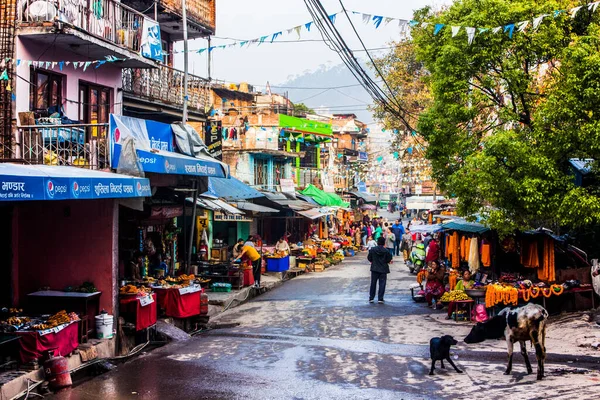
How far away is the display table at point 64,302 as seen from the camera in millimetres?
12930

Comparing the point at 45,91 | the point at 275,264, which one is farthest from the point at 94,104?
the point at 275,264

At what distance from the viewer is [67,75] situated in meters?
16.8

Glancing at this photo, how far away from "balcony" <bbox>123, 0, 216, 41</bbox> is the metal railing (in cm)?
695

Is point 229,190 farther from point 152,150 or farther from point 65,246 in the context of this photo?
point 65,246

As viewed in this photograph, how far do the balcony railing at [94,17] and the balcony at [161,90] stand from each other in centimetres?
231

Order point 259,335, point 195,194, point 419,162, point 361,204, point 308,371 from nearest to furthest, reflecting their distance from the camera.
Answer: point 308,371 < point 259,335 < point 195,194 < point 419,162 < point 361,204

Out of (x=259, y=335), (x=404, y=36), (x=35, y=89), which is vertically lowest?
(x=259, y=335)

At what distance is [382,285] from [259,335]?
19.8ft

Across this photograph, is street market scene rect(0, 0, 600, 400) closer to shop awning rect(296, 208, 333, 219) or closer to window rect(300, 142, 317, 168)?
shop awning rect(296, 208, 333, 219)

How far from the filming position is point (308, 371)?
11.7 metres

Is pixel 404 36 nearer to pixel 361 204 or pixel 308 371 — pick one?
pixel 361 204

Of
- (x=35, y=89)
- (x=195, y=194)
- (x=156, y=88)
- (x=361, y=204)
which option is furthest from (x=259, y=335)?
(x=361, y=204)

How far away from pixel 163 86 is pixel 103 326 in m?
11.5

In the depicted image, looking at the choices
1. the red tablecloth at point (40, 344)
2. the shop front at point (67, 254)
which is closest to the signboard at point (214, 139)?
the shop front at point (67, 254)
